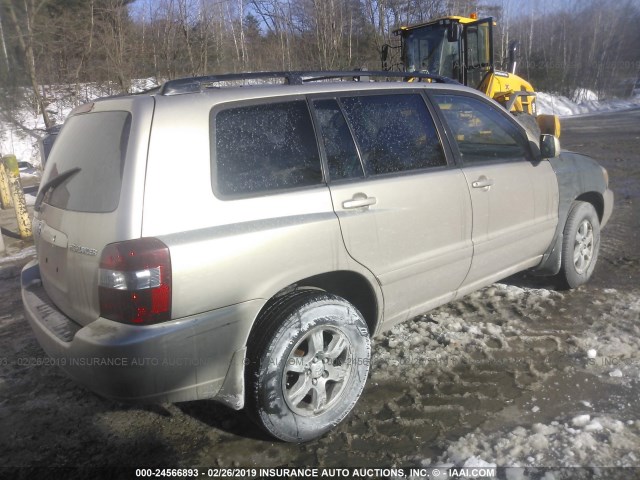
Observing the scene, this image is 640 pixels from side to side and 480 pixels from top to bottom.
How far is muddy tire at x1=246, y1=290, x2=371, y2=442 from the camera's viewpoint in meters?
2.54

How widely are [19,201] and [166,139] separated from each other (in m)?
6.43

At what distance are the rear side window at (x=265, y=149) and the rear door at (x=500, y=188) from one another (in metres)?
1.20

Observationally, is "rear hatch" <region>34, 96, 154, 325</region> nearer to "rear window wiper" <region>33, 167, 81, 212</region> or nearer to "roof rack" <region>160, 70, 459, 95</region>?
"rear window wiper" <region>33, 167, 81, 212</region>

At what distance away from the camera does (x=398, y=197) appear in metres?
3.05

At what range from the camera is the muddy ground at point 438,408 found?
2.66 m

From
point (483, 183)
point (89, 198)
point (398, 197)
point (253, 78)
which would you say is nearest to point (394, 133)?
point (398, 197)

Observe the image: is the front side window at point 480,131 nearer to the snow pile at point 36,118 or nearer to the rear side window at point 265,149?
the rear side window at point 265,149

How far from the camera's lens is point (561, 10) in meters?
40.1

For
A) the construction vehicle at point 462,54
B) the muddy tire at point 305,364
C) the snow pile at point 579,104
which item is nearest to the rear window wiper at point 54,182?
the muddy tire at point 305,364

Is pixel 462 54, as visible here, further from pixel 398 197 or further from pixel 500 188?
pixel 398 197

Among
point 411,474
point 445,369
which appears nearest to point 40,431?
point 411,474

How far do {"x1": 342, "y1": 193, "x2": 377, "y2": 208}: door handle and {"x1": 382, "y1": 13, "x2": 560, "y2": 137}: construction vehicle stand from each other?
8.17m

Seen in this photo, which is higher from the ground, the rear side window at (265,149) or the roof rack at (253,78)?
the roof rack at (253,78)

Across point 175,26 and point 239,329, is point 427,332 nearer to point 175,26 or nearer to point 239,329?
point 239,329
